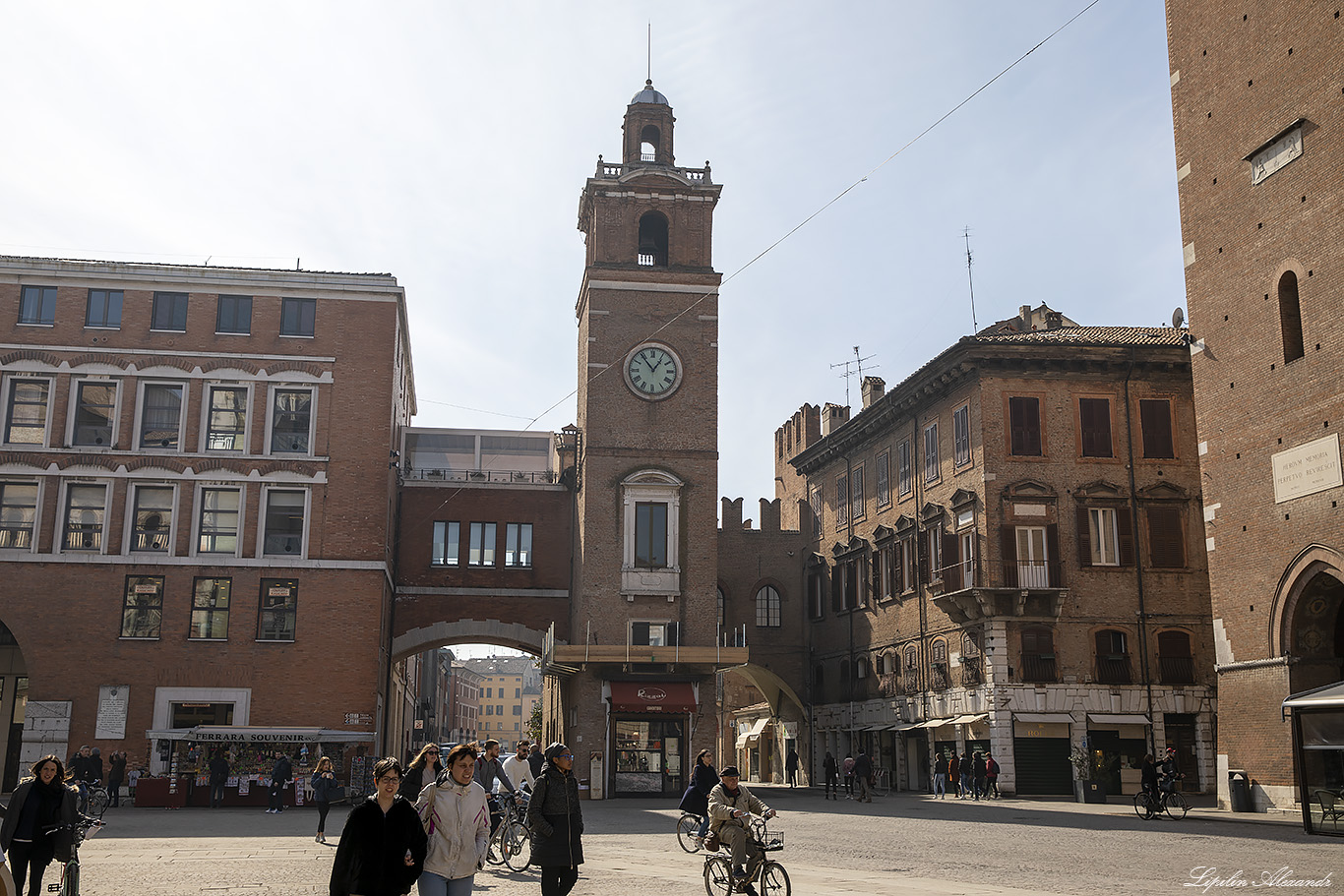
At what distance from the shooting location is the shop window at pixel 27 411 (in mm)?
39562

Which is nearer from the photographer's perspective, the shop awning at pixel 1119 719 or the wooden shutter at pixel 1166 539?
the shop awning at pixel 1119 719

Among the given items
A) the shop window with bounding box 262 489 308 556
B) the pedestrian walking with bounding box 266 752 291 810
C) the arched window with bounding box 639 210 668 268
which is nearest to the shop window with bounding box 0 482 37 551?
the shop window with bounding box 262 489 308 556

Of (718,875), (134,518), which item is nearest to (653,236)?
(134,518)

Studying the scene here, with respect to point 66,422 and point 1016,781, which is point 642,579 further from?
point 66,422

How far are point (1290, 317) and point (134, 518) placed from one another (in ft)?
109

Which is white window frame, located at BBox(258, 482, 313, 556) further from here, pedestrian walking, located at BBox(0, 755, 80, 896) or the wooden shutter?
pedestrian walking, located at BBox(0, 755, 80, 896)

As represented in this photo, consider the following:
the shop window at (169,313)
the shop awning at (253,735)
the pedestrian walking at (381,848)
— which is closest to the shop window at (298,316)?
the shop window at (169,313)

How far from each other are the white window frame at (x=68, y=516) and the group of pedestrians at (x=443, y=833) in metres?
30.8

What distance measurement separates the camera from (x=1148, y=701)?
38.4 metres

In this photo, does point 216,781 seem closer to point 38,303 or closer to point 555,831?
point 38,303

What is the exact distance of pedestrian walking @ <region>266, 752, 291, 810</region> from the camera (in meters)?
32.4

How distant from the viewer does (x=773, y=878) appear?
1323 cm

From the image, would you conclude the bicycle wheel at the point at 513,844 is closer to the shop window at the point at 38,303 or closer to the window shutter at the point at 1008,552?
the window shutter at the point at 1008,552

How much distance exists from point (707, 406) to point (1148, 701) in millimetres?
16782
